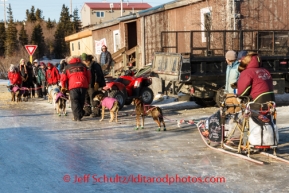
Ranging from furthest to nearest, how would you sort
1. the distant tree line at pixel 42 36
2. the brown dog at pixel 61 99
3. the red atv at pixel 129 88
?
the distant tree line at pixel 42 36, the red atv at pixel 129 88, the brown dog at pixel 61 99

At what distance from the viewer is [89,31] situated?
34156mm

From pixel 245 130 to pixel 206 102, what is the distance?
6.54 m

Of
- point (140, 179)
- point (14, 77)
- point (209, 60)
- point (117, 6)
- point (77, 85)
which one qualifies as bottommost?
point (140, 179)

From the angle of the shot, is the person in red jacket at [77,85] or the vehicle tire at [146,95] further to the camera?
the vehicle tire at [146,95]

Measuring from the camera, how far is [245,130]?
292 inches

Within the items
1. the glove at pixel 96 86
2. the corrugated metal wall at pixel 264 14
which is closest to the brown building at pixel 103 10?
the corrugated metal wall at pixel 264 14

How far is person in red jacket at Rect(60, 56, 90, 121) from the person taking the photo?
11.5 metres

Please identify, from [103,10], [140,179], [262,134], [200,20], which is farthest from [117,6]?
[140,179]

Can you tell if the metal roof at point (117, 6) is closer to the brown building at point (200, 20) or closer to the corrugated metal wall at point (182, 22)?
the brown building at point (200, 20)

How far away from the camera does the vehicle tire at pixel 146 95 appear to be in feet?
47.1

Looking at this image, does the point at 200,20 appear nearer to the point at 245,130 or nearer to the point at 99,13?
the point at 245,130

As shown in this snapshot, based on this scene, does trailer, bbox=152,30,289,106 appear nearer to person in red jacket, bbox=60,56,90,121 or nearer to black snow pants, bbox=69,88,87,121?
person in red jacket, bbox=60,56,90,121

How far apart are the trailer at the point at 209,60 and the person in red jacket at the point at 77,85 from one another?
8.20 ft

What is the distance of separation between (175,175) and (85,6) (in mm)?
66891
